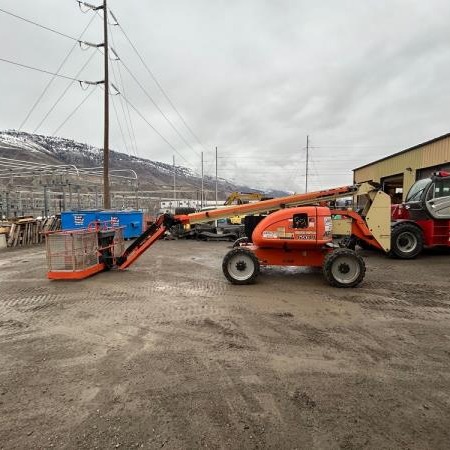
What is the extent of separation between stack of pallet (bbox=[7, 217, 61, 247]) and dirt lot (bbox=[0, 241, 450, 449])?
10027 millimetres

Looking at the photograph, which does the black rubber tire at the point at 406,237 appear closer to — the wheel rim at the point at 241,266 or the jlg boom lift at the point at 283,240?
the jlg boom lift at the point at 283,240

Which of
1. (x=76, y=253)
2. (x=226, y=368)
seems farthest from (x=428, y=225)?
(x=76, y=253)

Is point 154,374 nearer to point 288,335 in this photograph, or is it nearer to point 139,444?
point 139,444

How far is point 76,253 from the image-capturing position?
8117 mm

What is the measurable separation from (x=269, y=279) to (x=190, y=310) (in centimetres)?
281

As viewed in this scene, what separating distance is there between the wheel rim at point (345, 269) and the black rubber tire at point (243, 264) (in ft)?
5.43

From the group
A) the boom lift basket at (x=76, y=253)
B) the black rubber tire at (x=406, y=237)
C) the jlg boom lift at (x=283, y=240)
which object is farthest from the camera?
the black rubber tire at (x=406, y=237)

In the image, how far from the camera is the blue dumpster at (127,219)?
639 inches

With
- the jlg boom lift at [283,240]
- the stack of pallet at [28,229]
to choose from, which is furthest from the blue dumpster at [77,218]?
the jlg boom lift at [283,240]

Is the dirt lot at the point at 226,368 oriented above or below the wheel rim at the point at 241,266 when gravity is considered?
below

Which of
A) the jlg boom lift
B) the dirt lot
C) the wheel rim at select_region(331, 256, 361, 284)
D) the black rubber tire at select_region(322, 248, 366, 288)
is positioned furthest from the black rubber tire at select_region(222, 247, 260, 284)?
the wheel rim at select_region(331, 256, 361, 284)

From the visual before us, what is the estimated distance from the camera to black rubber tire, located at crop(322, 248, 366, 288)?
6.95m

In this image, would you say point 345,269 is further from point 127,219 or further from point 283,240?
point 127,219

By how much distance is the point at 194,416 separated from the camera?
2.87 m
